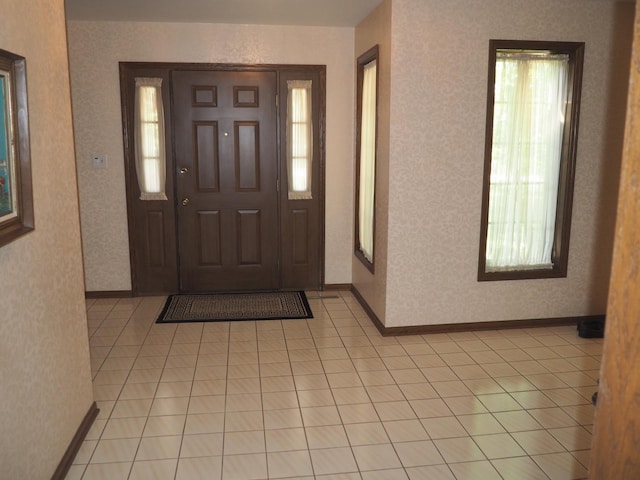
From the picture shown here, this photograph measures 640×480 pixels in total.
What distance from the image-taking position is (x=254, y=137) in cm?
514

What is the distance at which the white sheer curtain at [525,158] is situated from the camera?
13.7 ft

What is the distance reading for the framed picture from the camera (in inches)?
76.0

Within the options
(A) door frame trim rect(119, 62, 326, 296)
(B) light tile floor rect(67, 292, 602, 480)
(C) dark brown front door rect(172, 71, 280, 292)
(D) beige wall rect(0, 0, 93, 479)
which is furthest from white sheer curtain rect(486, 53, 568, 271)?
(D) beige wall rect(0, 0, 93, 479)

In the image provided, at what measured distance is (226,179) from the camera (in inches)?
204

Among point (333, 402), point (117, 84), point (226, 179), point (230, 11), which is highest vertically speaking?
point (230, 11)

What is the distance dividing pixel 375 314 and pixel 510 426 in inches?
66.6

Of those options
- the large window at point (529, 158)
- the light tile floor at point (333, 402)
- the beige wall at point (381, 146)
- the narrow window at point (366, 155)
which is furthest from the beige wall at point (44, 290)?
the large window at point (529, 158)

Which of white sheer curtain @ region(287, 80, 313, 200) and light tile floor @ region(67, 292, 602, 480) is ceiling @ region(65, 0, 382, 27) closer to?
white sheer curtain @ region(287, 80, 313, 200)

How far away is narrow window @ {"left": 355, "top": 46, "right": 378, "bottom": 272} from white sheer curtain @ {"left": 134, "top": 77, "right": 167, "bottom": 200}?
1.76 meters

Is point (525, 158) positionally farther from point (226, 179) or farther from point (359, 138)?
point (226, 179)

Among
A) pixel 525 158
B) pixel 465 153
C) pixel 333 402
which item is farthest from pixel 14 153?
pixel 525 158

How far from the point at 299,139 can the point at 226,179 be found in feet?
2.52

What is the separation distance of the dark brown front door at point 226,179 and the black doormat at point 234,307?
15cm

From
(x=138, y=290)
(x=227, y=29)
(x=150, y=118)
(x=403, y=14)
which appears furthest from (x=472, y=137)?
(x=138, y=290)
